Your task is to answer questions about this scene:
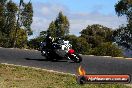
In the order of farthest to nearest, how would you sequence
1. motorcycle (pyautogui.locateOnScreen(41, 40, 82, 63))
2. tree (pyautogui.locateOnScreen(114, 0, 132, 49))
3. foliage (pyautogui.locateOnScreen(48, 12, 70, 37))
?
foliage (pyautogui.locateOnScreen(48, 12, 70, 37)) → tree (pyautogui.locateOnScreen(114, 0, 132, 49)) → motorcycle (pyautogui.locateOnScreen(41, 40, 82, 63))

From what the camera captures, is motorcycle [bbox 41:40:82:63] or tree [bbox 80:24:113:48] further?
tree [bbox 80:24:113:48]

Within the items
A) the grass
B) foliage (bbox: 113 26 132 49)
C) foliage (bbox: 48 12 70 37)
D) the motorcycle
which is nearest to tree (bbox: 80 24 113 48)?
foliage (bbox: 48 12 70 37)

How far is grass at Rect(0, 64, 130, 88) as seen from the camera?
1431cm

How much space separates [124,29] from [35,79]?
145ft

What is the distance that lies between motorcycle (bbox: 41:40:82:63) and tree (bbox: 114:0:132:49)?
1329 inches

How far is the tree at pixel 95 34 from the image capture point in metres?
83.6

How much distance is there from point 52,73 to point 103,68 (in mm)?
4360

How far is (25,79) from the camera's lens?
50.8 feet

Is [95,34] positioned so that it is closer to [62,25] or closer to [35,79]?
[62,25]

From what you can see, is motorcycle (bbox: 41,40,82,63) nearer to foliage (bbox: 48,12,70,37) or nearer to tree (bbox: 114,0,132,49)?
tree (bbox: 114,0,132,49)

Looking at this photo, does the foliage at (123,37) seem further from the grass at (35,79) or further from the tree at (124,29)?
the grass at (35,79)

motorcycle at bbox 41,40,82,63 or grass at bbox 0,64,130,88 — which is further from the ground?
motorcycle at bbox 41,40,82,63

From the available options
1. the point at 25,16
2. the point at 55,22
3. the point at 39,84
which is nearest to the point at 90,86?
the point at 39,84

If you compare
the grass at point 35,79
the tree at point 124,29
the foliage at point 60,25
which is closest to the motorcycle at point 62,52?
the grass at point 35,79
